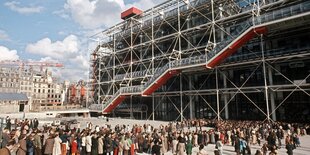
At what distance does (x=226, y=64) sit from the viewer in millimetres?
22031

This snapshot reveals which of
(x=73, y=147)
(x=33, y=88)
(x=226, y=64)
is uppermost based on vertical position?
(x=33, y=88)

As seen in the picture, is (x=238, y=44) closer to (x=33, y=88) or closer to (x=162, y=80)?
(x=162, y=80)

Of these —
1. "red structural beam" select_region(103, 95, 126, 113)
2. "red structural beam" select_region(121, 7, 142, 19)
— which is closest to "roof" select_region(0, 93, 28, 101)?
"red structural beam" select_region(103, 95, 126, 113)

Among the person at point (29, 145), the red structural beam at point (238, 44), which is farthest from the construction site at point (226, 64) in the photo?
the person at point (29, 145)

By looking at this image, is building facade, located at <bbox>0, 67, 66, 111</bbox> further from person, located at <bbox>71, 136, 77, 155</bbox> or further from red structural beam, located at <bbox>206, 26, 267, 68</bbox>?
person, located at <bbox>71, 136, 77, 155</bbox>

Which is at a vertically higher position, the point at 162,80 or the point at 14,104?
the point at 162,80

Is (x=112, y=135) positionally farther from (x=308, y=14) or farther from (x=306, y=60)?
(x=306, y=60)

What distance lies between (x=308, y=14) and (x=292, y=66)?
16.7 feet

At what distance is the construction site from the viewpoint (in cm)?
1894

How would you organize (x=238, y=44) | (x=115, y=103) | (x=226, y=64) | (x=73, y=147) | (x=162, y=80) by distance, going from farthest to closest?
(x=115, y=103)
(x=162, y=80)
(x=226, y=64)
(x=238, y=44)
(x=73, y=147)

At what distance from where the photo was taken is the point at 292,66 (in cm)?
1972

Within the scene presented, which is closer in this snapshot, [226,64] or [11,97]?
[226,64]

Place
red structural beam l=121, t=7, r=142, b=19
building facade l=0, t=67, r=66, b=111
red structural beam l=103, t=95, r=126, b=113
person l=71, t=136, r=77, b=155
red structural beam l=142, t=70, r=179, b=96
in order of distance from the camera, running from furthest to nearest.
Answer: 1. building facade l=0, t=67, r=66, b=111
2. red structural beam l=121, t=7, r=142, b=19
3. red structural beam l=103, t=95, r=126, b=113
4. red structural beam l=142, t=70, r=179, b=96
5. person l=71, t=136, r=77, b=155

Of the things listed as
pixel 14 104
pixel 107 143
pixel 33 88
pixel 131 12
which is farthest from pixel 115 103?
pixel 33 88
